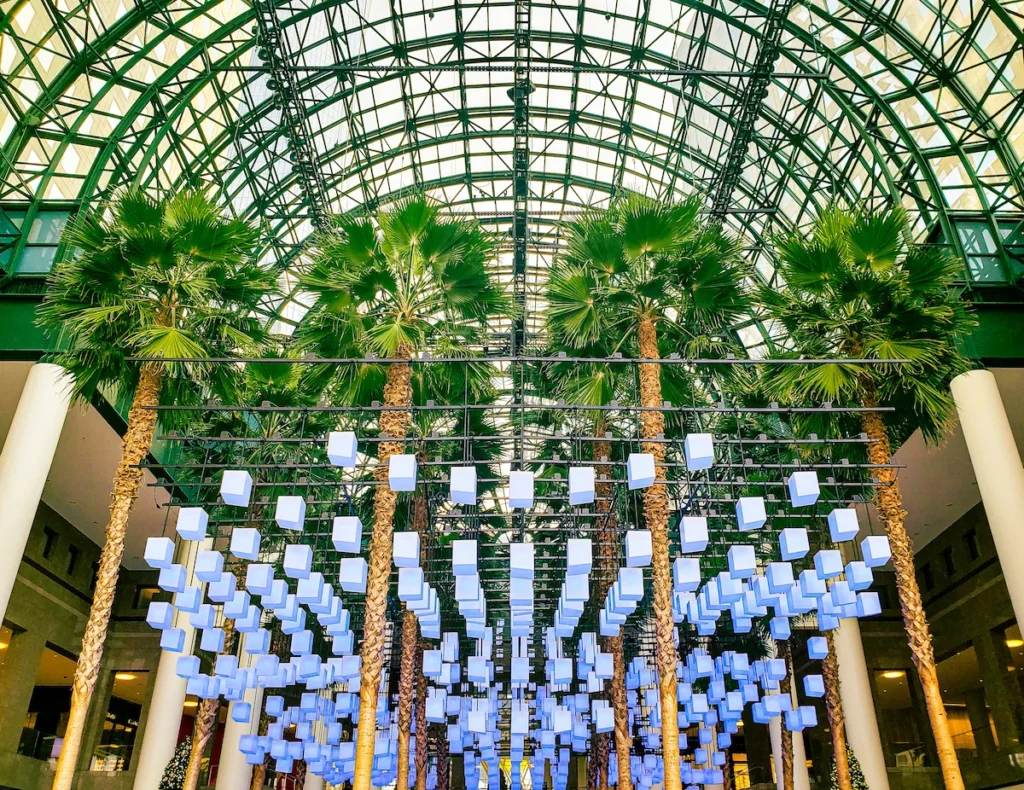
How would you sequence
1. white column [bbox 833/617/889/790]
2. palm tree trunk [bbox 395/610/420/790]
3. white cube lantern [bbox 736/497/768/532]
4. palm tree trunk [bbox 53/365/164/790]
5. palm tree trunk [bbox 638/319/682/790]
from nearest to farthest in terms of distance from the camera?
palm tree trunk [bbox 53/365/164/790], palm tree trunk [bbox 638/319/682/790], white cube lantern [bbox 736/497/768/532], palm tree trunk [bbox 395/610/420/790], white column [bbox 833/617/889/790]

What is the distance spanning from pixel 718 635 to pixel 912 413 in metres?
19.9

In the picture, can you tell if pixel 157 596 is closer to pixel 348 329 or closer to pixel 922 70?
pixel 348 329

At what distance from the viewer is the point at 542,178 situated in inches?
1207

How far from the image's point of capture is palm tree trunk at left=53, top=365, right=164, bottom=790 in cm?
1005

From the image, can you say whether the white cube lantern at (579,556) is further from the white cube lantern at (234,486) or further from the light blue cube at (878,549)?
the white cube lantern at (234,486)

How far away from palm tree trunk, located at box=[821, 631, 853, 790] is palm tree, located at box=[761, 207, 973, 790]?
18.0ft

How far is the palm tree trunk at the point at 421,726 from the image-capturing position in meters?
24.6

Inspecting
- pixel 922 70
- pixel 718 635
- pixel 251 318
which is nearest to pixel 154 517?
pixel 251 318

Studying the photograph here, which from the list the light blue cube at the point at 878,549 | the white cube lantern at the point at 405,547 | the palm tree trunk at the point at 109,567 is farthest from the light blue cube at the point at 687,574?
the palm tree trunk at the point at 109,567

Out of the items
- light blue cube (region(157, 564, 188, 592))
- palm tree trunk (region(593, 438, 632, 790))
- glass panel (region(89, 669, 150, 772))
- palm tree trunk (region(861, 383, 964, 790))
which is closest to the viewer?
palm tree trunk (region(861, 383, 964, 790))

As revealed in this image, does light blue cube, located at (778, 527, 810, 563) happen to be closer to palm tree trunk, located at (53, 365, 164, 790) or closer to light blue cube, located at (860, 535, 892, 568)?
light blue cube, located at (860, 535, 892, 568)

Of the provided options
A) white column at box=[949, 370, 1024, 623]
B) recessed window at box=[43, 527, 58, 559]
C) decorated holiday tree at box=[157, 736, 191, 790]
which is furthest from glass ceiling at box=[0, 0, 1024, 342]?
decorated holiday tree at box=[157, 736, 191, 790]

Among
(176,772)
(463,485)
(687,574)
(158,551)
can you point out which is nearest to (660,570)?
(687,574)

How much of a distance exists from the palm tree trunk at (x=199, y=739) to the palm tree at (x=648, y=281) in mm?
9731
